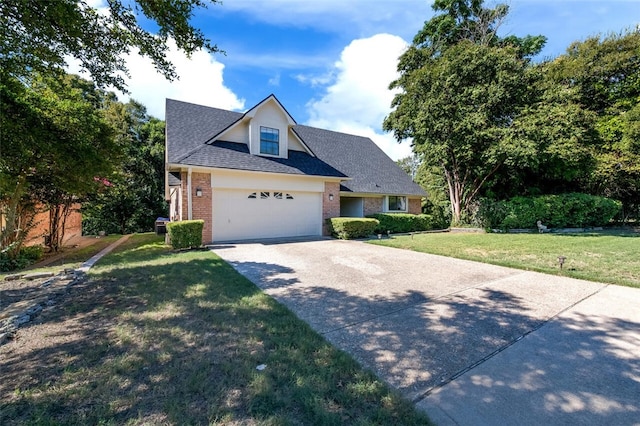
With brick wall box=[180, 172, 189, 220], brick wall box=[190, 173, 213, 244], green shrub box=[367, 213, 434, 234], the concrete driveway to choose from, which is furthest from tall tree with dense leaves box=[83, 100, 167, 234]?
the concrete driveway

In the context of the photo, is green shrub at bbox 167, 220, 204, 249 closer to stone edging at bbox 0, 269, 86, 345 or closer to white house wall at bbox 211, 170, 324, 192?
white house wall at bbox 211, 170, 324, 192

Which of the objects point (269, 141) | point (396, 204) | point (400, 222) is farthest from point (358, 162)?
point (269, 141)

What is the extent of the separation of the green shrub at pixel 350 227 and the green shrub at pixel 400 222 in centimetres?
218

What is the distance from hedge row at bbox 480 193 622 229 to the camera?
1602cm

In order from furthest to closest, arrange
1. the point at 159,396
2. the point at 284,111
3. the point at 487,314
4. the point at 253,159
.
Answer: the point at 284,111, the point at 253,159, the point at 487,314, the point at 159,396

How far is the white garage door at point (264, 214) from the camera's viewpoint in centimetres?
1214

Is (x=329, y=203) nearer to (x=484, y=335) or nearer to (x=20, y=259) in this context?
(x=484, y=335)

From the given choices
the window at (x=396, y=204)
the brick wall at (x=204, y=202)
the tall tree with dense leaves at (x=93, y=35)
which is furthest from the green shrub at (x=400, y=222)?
the tall tree with dense leaves at (x=93, y=35)

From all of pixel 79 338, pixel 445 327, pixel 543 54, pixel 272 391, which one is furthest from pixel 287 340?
pixel 543 54

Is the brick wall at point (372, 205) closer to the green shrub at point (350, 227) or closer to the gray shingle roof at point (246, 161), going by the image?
the green shrub at point (350, 227)

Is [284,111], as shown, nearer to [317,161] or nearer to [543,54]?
[317,161]

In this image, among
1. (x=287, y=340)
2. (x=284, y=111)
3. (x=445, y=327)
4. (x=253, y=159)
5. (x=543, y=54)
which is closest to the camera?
(x=287, y=340)

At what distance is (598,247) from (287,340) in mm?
12589

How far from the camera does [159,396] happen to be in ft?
7.88
